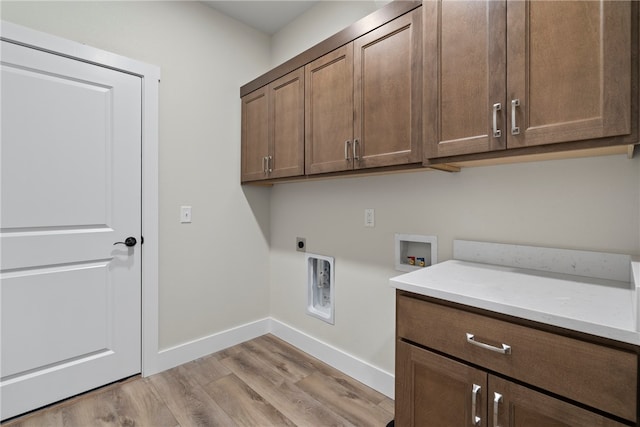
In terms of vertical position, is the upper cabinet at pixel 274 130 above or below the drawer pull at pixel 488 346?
above

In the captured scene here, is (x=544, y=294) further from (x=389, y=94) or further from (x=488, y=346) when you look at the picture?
(x=389, y=94)

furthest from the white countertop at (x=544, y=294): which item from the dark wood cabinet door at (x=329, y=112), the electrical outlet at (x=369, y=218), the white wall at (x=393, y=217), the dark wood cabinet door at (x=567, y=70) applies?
the dark wood cabinet door at (x=329, y=112)

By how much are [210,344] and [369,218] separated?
1625mm

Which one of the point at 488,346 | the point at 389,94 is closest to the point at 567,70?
the point at 389,94

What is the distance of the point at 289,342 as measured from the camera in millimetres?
2625

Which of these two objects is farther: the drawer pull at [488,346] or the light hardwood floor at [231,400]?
the light hardwood floor at [231,400]

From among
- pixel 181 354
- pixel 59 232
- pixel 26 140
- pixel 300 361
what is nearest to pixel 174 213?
pixel 59 232

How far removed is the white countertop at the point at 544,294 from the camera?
832 millimetres

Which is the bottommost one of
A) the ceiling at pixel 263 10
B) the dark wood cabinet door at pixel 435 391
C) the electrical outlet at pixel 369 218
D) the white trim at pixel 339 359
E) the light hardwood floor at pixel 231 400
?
the light hardwood floor at pixel 231 400

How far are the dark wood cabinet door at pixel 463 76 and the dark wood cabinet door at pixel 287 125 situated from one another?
2.96 ft

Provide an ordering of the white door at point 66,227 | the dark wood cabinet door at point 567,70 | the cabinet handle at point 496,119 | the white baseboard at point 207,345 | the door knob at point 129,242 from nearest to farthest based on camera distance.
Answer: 1. the dark wood cabinet door at point 567,70
2. the cabinet handle at point 496,119
3. the white door at point 66,227
4. the door knob at point 129,242
5. the white baseboard at point 207,345

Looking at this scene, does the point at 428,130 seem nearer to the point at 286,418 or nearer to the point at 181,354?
the point at 286,418

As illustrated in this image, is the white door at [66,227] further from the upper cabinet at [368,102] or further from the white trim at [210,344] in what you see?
the upper cabinet at [368,102]

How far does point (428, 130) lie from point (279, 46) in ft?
6.39
